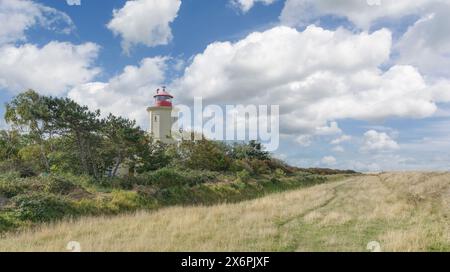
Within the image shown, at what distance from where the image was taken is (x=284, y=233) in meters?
11.6

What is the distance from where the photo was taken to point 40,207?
16.4 meters

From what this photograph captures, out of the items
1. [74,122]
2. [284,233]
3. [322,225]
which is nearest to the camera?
[284,233]

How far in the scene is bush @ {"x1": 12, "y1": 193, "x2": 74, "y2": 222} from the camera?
1579cm

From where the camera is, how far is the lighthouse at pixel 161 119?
42.5 m

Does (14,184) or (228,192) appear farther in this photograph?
(228,192)

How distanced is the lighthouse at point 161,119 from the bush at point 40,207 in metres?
24.5

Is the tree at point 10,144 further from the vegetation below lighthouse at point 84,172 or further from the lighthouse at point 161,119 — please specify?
the lighthouse at point 161,119

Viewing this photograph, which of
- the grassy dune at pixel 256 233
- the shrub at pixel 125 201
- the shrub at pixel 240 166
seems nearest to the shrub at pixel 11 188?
the shrub at pixel 125 201

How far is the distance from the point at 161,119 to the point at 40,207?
1052 inches

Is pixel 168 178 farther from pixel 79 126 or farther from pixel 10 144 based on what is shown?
pixel 10 144

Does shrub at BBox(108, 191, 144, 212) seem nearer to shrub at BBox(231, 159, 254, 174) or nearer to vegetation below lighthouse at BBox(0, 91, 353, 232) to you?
vegetation below lighthouse at BBox(0, 91, 353, 232)
